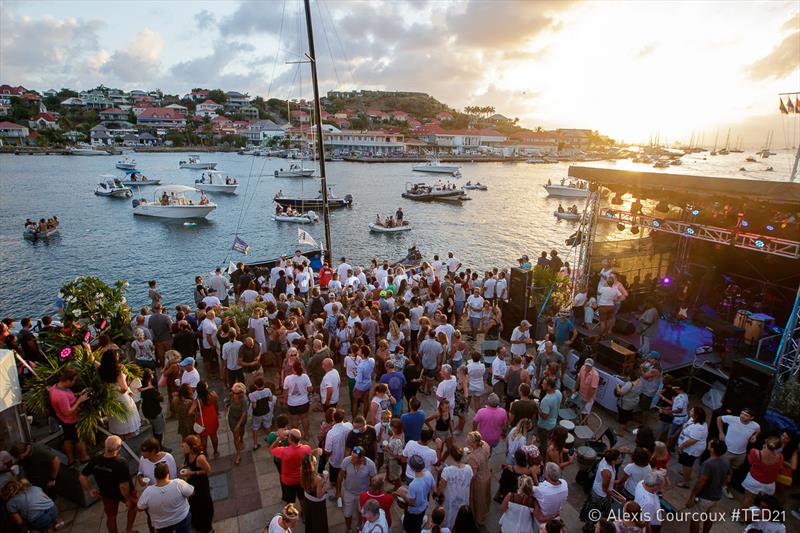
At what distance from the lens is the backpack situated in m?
6.32

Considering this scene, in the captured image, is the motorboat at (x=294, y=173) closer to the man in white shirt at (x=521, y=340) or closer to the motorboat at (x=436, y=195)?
A: the motorboat at (x=436, y=195)

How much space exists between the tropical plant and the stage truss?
11580mm

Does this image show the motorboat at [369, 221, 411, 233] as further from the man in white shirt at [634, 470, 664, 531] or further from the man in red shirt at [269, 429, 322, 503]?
the man in white shirt at [634, 470, 664, 531]

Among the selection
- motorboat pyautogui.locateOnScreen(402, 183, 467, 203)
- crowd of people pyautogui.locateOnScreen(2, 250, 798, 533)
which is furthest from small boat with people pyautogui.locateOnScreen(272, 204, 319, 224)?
crowd of people pyautogui.locateOnScreen(2, 250, 798, 533)

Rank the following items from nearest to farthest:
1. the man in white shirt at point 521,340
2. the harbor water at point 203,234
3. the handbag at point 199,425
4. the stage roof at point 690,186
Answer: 1. the handbag at point 199,425
2. the stage roof at point 690,186
3. the man in white shirt at point 521,340
4. the harbor water at point 203,234

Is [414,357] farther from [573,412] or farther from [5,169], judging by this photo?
[5,169]

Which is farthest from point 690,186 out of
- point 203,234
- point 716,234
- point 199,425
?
point 203,234

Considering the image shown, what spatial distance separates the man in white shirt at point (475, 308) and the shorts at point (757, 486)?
572cm

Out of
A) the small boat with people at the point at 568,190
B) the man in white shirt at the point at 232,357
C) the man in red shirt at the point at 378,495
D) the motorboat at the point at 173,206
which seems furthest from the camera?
the small boat with people at the point at 568,190

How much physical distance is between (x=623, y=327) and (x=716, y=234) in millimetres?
3050

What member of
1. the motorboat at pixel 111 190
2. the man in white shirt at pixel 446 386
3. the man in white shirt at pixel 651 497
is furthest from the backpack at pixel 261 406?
the motorboat at pixel 111 190

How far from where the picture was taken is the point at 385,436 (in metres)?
5.21

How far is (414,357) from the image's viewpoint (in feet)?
29.7

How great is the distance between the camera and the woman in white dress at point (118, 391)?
18.2 ft
